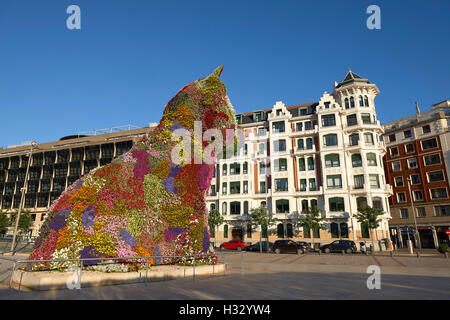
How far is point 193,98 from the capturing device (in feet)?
38.5

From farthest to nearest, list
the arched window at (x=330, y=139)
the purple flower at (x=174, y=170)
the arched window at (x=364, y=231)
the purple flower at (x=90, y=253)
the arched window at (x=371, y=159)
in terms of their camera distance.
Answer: the arched window at (x=330, y=139)
the arched window at (x=371, y=159)
the arched window at (x=364, y=231)
the purple flower at (x=174, y=170)
the purple flower at (x=90, y=253)

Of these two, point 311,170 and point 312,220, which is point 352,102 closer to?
point 311,170

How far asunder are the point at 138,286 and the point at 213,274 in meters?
3.64

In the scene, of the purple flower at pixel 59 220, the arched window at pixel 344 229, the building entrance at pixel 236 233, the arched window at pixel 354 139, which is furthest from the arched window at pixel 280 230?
the purple flower at pixel 59 220

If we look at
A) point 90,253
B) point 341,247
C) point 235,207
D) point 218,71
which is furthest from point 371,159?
point 90,253

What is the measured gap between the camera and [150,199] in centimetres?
997

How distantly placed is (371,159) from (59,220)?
39.8m

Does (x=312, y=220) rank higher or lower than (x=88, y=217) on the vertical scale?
higher

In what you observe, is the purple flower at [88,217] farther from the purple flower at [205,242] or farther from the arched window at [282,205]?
the arched window at [282,205]

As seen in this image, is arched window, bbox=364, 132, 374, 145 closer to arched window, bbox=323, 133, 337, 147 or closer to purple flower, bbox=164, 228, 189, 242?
arched window, bbox=323, 133, 337, 147

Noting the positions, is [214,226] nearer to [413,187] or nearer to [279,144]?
[279,144]

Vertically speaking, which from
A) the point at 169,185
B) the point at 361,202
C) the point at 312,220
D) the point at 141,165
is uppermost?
the point at 361,202

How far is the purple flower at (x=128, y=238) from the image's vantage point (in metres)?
9.03

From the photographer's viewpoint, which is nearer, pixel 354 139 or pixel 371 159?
pixel 371 159
